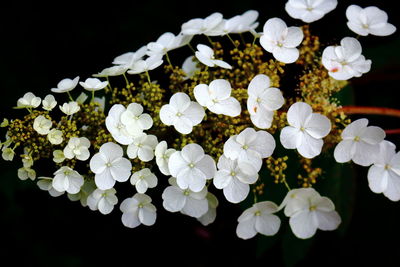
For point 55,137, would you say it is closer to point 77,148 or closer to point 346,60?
point 77,148

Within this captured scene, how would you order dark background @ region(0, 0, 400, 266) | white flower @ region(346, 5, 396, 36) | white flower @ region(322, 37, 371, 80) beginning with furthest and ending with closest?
dark background @ region(0, 0, 400, 266) < white flower @ region(346, 5, 396, 36) < white flower @ region(322, 37, 371, 80)

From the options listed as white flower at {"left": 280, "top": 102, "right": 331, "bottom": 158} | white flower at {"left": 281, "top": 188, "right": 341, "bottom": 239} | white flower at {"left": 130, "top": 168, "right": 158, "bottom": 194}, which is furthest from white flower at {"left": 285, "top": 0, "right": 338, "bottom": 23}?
white flower at {"left": 130, "top": 168, "right": 158, "bottom": 194}

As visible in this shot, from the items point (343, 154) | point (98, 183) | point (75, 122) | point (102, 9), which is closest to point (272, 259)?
point (343, 154)

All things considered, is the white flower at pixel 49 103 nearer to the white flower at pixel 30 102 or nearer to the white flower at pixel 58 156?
the white flower at pixel 30 102

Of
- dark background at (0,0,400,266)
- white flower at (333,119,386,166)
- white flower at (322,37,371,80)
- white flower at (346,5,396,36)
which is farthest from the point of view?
dark background at (0,0,400,266)

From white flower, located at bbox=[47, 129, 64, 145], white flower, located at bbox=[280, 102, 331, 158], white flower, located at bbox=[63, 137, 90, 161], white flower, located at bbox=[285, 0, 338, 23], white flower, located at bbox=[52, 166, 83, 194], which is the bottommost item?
white flower, located at bbox=[280, 102, 331, 158]

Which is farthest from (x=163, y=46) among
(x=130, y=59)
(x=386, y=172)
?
(x=386, y=172)

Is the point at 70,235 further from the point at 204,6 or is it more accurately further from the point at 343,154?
the point at 343,154

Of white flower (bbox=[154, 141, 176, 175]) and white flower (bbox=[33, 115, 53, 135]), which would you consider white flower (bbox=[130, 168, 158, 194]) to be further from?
white flower (bbox=[33, 115, 53, 135])
